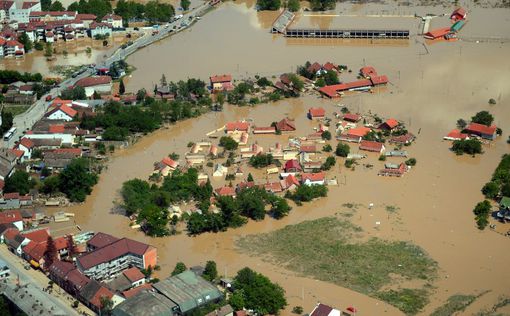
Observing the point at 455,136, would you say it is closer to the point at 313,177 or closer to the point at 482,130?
the point at 482,130

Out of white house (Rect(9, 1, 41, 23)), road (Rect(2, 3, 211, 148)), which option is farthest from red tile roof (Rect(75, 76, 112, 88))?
white house (Rect(9, 1, 41, 23))

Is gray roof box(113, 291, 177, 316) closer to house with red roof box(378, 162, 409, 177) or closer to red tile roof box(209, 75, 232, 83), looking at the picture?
house with red roof box(378, 162, 409, 177)

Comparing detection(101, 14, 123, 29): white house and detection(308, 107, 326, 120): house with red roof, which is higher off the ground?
detection(101, 14, 123, 29): white house

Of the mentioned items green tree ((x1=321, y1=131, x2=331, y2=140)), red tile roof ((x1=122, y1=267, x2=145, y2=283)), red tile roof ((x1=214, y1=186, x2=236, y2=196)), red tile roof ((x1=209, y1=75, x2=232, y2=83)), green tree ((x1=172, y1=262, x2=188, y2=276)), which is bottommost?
red tile roof ((x1=122, y1=267, x2=145, y2=283))

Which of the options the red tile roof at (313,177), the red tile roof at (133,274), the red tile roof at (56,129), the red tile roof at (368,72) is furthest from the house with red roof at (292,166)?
the red tile roof at (368,72)

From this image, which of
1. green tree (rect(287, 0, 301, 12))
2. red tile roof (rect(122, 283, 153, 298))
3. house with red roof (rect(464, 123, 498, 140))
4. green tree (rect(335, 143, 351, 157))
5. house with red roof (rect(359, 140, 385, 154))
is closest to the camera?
red tile roof (rect(122, 283, 153, 298))

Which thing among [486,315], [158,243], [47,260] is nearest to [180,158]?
[158,243]

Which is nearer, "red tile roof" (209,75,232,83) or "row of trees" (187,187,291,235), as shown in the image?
"row of trees" (187,187,291,235)
